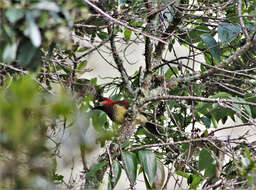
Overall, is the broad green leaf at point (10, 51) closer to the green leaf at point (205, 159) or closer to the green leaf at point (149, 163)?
the green leaf at point (149, 163)

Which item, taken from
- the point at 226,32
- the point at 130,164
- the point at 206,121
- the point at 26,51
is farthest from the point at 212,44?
the point at 26,51

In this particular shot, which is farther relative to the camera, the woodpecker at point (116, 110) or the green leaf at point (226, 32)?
the woodpecker at point (116, 110)

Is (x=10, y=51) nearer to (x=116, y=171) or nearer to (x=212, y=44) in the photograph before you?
(x=116, y=171)

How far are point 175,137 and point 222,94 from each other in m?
0.44

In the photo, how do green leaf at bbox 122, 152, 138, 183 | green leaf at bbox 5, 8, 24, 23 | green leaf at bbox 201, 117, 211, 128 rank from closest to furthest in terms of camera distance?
green leaf at bbox 5, 8, 24, 23
green leaf at bbox 122, 152, 138, 183
green leaf at bbox 201, 117, 211, 128

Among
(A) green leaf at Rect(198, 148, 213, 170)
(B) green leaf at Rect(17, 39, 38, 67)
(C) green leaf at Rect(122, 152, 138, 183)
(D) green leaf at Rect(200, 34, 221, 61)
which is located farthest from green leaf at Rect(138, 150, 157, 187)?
(B) green leaf at Rect(17, 39, 38, 67)

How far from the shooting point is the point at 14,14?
642 millimetres

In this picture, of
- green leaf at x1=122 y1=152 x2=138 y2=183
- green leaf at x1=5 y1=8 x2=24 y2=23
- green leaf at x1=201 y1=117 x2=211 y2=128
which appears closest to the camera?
green leaf at x1=5 y1=8 x2=24 y2=23

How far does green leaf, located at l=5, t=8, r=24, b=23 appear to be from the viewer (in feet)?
2.09

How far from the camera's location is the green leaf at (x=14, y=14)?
25.1 inches

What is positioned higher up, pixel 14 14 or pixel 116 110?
pixel 14 14

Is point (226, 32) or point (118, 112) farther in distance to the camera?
point (118, 112)

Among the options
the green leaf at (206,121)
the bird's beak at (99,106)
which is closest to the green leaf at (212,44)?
the green leaf at (206,121)

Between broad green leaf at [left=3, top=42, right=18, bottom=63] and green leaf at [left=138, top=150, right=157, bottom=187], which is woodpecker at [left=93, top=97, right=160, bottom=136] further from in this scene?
broad green leaf at [left=3, top=42, right=18, bottom=63]
